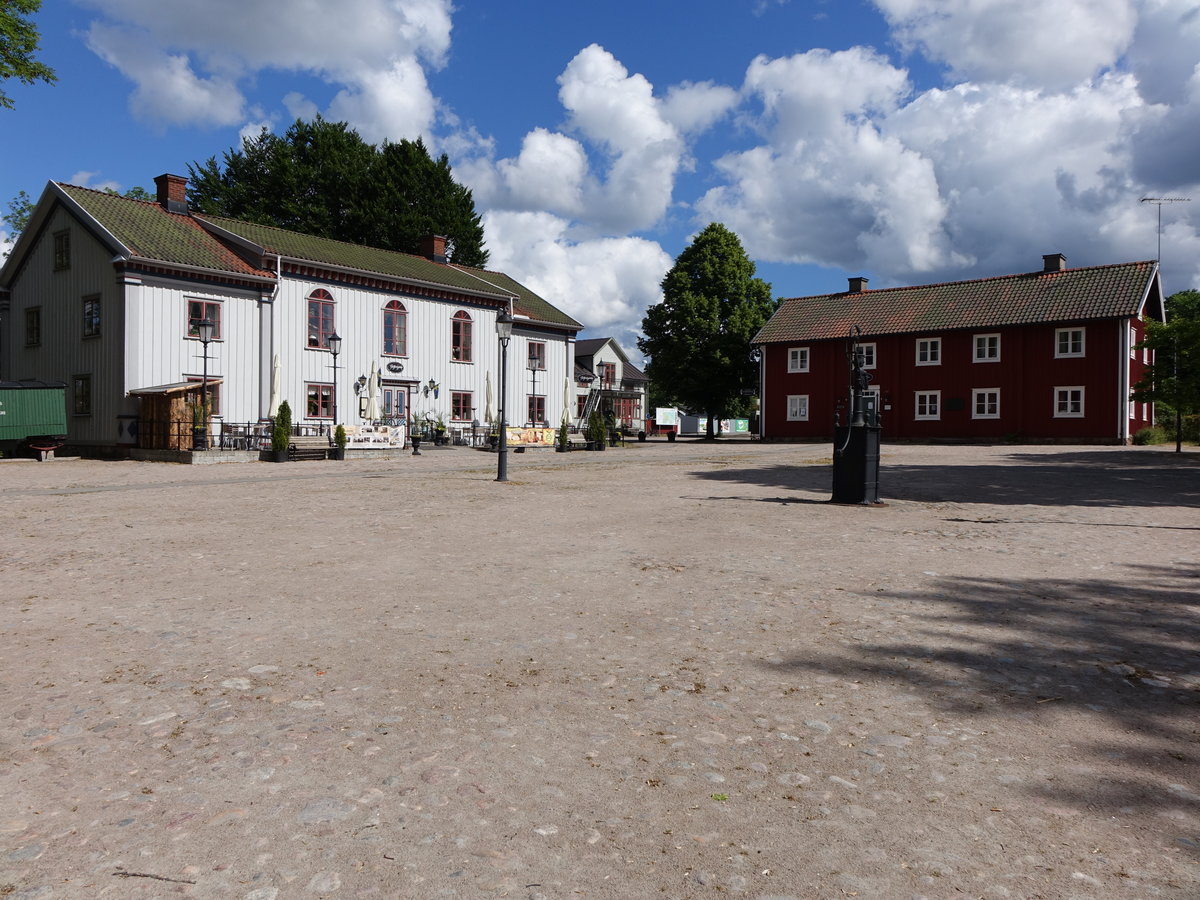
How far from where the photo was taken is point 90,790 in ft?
10.1

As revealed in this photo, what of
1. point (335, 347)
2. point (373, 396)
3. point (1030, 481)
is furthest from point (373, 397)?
point (1030, 481)

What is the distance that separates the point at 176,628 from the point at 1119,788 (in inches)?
204

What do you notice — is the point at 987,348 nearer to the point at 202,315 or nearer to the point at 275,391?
the point at 275,391

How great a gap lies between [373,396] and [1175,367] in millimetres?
26571

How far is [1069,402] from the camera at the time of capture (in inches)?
1496

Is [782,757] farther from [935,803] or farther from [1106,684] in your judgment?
[1106,684]

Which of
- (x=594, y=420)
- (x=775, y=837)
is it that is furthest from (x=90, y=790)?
(x=594, y=420)

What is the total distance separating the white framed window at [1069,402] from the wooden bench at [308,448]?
3155 cm

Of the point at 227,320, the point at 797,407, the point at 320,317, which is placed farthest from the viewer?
the point at 797,407

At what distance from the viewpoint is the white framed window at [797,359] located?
46.2 meters

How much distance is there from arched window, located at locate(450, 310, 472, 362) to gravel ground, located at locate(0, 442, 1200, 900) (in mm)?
27763

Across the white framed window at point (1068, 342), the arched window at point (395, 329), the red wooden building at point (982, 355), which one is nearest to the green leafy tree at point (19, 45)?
the arched window at point (395, 329)

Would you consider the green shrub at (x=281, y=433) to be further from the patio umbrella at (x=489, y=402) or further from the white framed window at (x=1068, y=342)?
the white framed window at (x=1068, y=342)

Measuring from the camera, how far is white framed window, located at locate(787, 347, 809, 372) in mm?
46188
